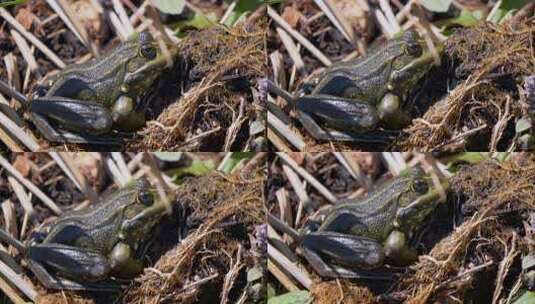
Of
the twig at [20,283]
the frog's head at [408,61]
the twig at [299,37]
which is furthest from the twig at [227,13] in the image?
the twig at [20,283]

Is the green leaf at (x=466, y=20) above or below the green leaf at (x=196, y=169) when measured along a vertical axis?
below

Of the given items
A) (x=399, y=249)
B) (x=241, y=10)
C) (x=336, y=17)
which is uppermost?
(x=241, y=10)

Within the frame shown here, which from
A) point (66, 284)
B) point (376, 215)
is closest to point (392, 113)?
point (376, 215)

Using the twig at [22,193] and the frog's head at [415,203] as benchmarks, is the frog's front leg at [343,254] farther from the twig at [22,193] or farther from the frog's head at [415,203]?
the twig at [22,193]

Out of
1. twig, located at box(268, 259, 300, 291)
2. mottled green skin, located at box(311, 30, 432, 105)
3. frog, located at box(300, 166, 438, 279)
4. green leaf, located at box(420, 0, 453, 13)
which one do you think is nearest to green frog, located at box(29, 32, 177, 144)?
mottled green skin, located at box(311, 30, 432, 105)

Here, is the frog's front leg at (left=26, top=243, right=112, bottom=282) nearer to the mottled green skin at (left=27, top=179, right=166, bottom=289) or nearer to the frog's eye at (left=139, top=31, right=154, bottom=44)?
the mottled green skin at (left=27, top=179, right=166, bottom=289)

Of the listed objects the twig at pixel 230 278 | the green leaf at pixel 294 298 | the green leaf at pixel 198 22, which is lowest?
the green leaf at pixel 294 298

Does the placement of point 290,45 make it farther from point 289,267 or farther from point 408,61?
point 289,267
